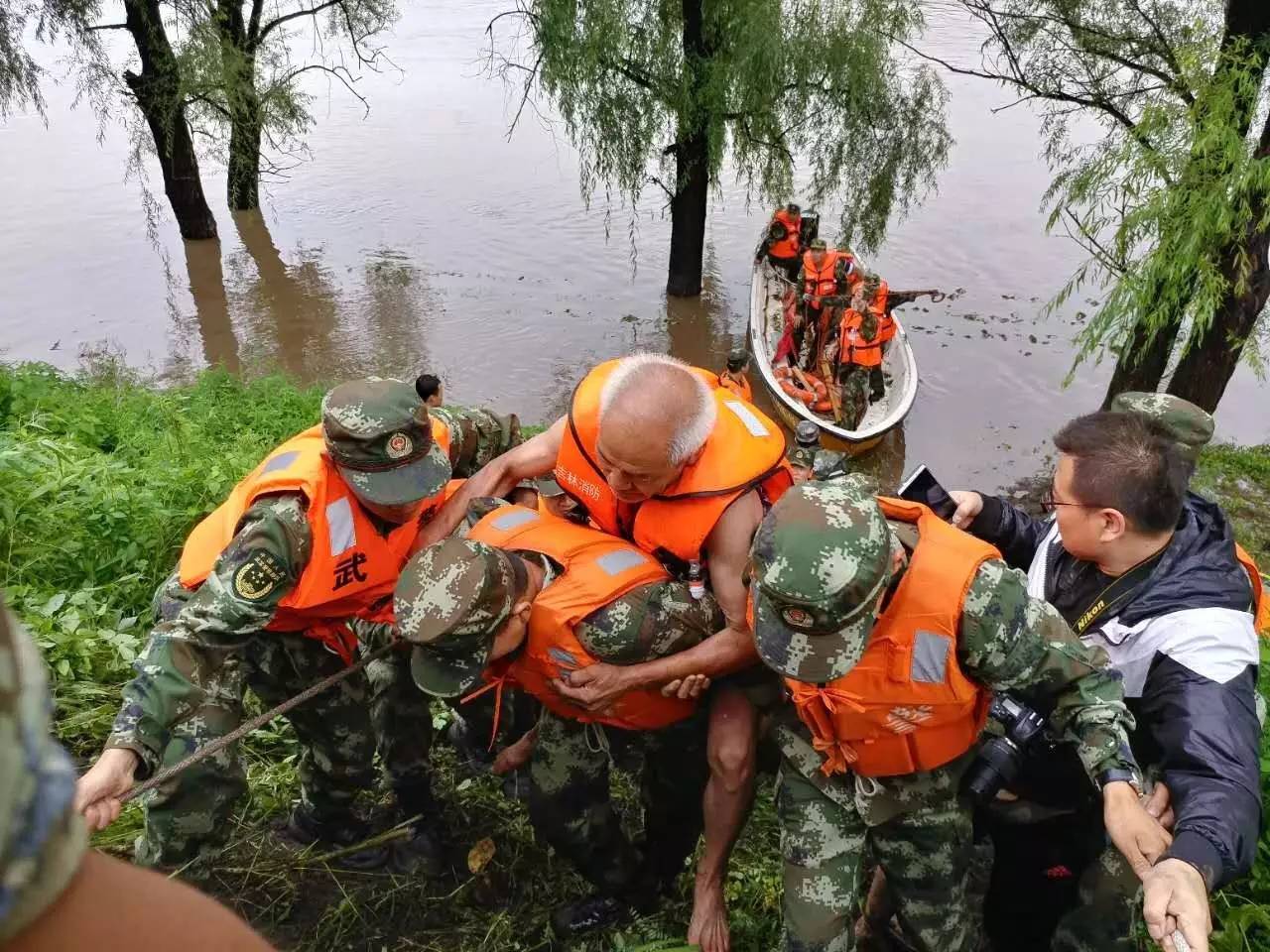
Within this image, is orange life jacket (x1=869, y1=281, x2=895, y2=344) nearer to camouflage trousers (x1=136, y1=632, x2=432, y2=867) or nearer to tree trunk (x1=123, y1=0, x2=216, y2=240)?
camouflage trousers (x1=136, y1=632, x2=432, y2=867)

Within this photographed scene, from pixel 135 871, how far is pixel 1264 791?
3493 millimetres

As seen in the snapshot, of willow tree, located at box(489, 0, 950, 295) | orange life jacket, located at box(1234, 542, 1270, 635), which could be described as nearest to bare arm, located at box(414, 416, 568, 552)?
orange life jacket, located at box(1234, 542, 1270, 635)

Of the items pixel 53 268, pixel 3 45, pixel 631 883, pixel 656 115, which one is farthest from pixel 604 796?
pixel 53 268

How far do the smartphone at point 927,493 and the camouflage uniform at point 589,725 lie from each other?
943 millimetres

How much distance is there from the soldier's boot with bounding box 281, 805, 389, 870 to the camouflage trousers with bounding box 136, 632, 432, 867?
25 millimetres

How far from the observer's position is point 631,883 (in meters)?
3.39

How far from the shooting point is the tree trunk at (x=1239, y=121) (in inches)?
277

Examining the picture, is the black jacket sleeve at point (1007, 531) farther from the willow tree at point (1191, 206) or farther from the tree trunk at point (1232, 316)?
the tree trunk at point (1232, 316)

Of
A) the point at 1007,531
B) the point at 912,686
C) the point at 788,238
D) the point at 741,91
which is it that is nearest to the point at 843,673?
the point at 912,686

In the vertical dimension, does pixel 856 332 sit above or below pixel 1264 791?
below

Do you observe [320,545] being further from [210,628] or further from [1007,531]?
[1007,531]

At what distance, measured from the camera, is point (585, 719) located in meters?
3.02

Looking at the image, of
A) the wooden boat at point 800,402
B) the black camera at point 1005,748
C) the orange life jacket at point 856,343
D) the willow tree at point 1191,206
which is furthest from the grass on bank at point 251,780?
the orange life jacket at point 856,343

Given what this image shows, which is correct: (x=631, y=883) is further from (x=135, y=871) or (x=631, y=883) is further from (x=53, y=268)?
(x=53, y=268)
